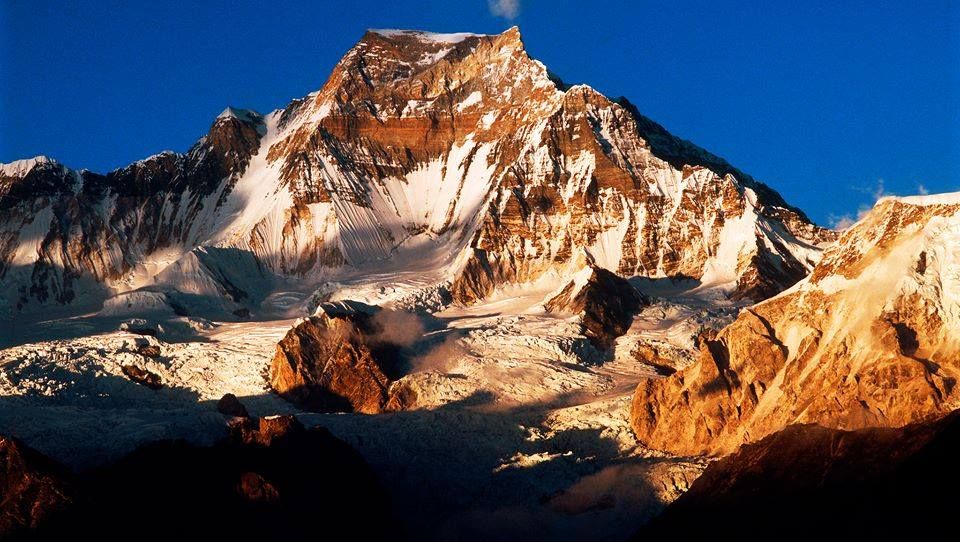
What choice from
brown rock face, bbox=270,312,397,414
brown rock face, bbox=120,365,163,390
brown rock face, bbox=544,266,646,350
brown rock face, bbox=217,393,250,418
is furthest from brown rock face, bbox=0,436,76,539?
brown rock face, bbox=544,266,646,350

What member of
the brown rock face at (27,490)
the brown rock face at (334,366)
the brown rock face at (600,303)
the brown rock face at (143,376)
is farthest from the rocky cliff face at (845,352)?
the brown rock face at (143,376)

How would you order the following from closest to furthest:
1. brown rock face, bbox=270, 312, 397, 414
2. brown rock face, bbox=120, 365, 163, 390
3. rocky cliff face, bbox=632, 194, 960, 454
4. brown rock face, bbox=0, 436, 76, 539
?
brown rock face, bbox=0, 436, 76, 539, rocky cliff face, bbox=632, 194, 960, 454, brown rock face, bbox=270, 312, 397, 414, brown rock face, bbox=120, 365, 163, 390

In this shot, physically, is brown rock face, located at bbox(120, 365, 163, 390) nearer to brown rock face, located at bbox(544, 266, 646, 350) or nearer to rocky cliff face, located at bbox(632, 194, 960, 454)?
brown rock face, located at bbox(544, 266, 646, 350)

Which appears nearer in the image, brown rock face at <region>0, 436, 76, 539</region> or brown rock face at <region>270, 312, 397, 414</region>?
brown rock face at <region>0, 436, 76, 539</region>

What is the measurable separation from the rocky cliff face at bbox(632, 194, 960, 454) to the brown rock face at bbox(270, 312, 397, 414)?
33.8 meters

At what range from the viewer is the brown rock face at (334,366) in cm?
12312

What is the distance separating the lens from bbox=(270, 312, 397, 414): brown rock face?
404 ft

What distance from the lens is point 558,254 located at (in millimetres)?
172125

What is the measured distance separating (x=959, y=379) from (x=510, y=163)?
381ft

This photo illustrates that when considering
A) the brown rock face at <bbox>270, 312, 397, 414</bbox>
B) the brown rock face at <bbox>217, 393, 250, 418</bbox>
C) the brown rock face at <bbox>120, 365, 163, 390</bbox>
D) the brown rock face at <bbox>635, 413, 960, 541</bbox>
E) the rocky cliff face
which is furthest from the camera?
the brown rock face at <bbox>120, 365, 163, 390</bbox>

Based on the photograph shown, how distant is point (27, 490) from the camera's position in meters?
73.9

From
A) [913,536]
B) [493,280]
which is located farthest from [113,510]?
[493,280]

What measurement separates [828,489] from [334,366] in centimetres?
6769

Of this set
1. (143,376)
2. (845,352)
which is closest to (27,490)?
(845,352)
